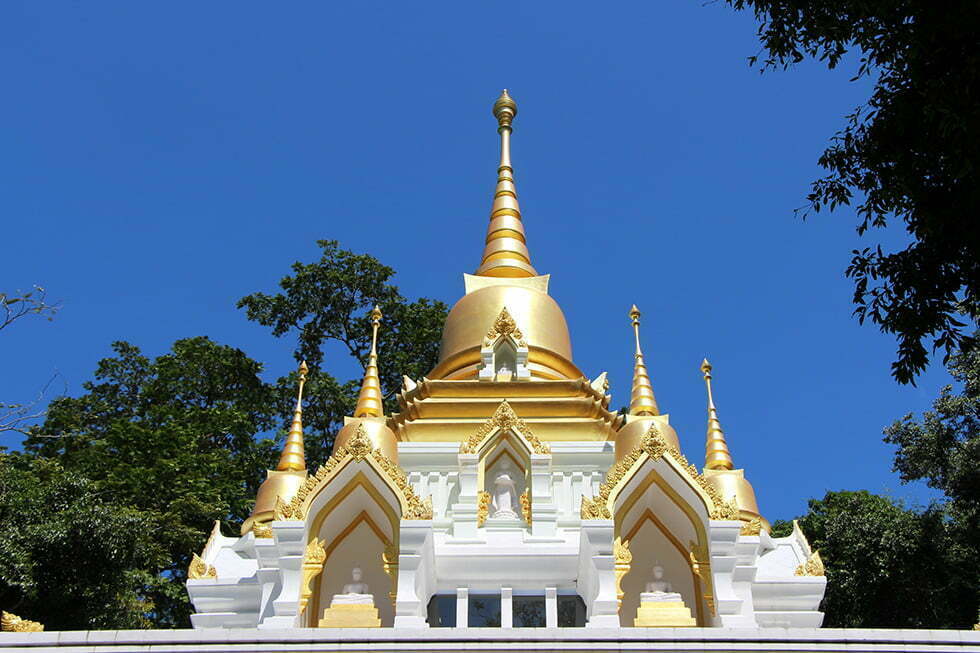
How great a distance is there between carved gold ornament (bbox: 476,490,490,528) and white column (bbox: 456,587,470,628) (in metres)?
1.14

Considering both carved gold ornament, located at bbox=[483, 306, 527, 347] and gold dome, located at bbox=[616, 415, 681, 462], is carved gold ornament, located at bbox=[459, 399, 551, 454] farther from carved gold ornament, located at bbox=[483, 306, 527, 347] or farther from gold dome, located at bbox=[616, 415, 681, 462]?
carved gold ornament, located at bbox=[483, 306, 527, 347]

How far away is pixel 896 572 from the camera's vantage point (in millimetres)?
23406

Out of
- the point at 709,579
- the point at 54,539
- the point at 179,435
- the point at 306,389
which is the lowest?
the point at 709,579

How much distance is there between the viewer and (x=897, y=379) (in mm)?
9969

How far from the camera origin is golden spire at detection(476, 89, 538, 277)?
23.5 metres

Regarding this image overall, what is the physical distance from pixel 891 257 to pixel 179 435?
69.4 feet

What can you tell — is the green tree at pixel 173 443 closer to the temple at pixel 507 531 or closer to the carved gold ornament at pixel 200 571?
the carved gold ornament at pixel 200 571

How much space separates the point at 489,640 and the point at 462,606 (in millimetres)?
5063

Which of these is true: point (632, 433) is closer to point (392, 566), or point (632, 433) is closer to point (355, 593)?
point (392, 566)

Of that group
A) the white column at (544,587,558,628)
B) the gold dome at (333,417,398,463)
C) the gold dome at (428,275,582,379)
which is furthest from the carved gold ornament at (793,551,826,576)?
the gold dome at (333,417,398,463)

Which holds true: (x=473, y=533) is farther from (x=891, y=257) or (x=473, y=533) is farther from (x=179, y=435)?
(x=179, y=435)

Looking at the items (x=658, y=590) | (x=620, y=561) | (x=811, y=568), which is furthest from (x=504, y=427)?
(x=811, y=568)

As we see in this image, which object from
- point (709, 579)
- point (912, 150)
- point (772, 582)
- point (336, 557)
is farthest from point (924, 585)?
point (912, 150)

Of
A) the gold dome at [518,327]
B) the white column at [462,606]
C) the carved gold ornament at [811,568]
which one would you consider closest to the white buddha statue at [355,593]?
the white column at [462,606]
